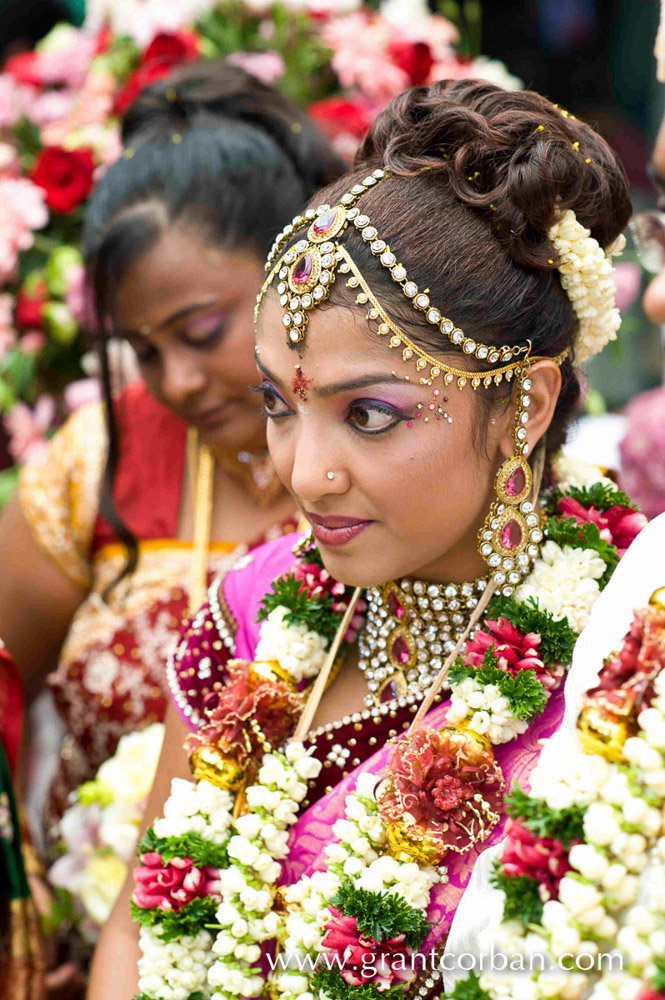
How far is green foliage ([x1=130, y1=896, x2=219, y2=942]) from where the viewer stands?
1.69 meters

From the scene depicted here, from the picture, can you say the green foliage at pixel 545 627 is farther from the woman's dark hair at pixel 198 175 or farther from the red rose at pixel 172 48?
the red rose at pixel 172 48

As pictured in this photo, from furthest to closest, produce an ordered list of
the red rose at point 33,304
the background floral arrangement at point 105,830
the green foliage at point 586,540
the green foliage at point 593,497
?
the red rose at point 33,304 → the background floral arrangement at point 105,830 → the green foliage at point 593,497 → the green foliage at point 586,540

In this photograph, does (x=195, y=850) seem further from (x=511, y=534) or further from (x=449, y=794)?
(x=511, y=534)

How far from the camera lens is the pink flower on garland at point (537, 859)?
125 cm

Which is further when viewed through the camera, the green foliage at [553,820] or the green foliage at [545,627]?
the green foliage at [545,627]

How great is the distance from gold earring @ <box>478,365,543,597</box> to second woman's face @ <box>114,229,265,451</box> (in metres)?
0.97

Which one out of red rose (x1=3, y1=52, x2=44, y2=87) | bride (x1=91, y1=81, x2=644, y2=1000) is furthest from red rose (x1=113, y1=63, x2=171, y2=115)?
bride (x1=91, y1=81, x2=644, y2=1000)

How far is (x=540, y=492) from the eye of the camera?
5.97 feet

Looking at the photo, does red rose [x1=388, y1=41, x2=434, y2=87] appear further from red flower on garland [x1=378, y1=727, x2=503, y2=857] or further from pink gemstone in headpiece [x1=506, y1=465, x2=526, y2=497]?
red flower on garland [x1=378, y1=727, x2=503, y2=857]

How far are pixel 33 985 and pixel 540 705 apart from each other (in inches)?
53.1

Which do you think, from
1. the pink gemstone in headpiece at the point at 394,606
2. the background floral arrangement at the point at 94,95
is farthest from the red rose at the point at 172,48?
the pink gemstone in headpiece at the point at 394,606

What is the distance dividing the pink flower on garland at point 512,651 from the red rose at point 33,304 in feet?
6.96

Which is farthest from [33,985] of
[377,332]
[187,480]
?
[377,332]

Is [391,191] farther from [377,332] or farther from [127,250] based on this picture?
[127,250]
